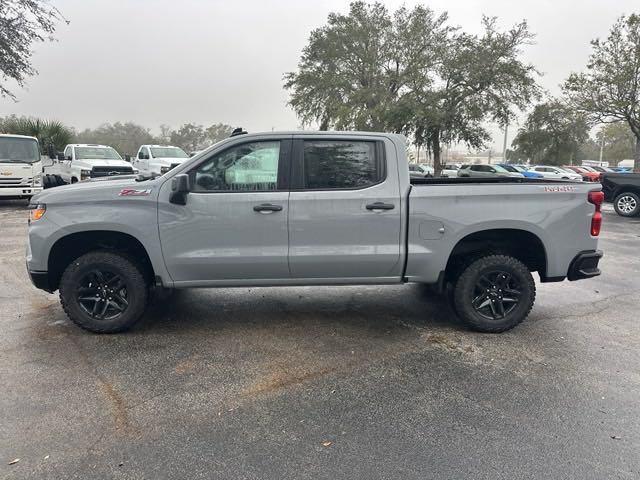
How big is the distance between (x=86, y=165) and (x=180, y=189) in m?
13.5

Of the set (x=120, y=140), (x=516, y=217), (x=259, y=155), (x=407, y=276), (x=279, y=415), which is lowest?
(x=279, y=415)

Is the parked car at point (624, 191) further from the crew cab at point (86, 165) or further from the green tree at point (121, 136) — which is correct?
the green tree at point (121, 136)

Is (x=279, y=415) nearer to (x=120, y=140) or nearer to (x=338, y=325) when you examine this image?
(x=338, y=325)

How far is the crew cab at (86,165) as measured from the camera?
50.6ft

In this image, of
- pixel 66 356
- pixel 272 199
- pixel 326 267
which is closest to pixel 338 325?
pixel 326 267

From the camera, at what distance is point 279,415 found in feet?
10.2

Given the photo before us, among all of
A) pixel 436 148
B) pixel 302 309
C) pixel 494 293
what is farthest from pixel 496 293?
pixel 436 148

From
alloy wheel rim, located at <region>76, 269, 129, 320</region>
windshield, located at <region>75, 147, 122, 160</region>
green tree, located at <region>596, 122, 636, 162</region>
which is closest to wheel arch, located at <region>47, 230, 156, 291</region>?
alloy wheel rim, located at <region>76, 269, 129, 320</region>

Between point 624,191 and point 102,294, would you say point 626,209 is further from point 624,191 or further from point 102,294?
point 102,294

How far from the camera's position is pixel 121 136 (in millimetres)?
53375

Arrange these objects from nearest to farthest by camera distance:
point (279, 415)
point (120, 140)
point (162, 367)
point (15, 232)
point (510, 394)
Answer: point (279, 415), point (510, 394), point (162, 367), point (15, 232), point (120, 140)

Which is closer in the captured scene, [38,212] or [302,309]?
[38,212]

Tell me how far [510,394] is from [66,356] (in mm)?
3551

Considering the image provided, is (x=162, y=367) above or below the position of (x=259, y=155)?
below
